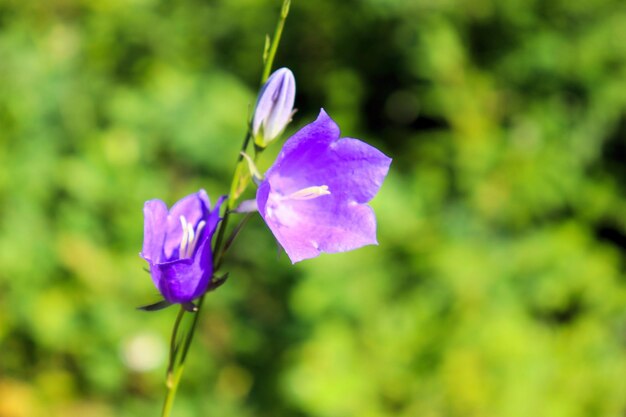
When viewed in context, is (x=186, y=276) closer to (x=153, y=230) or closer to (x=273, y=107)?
(x=153, y=230)

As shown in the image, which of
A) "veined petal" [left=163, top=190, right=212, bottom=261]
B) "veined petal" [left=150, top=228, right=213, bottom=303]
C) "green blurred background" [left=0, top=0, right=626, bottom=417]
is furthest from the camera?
"green blurred background" [left=0, top=0, right=626, bottom=417]

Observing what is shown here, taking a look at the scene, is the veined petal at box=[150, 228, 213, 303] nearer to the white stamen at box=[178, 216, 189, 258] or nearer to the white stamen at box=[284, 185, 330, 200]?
the white stamen at box=[178, 216, 189, 258]

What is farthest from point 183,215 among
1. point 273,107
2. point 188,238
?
point 273,107

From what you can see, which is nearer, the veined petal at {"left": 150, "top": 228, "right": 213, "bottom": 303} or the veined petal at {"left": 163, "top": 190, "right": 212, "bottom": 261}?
the veined petal at {"left": 150, "top": 228, "right": 213, "bottom": 303}

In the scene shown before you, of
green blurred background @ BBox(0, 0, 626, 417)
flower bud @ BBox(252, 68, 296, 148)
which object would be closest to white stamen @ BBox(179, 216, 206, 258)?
flower bud @ BBox(252, 68, 296, 148)

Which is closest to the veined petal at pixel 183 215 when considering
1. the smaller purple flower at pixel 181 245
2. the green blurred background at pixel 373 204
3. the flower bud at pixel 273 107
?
the smaller purple flower at pixel 181 245

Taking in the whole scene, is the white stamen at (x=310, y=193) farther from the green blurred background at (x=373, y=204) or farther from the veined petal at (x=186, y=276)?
the green blurred background at (x=373, y=204)

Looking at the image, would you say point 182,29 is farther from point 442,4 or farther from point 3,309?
point 3,309
